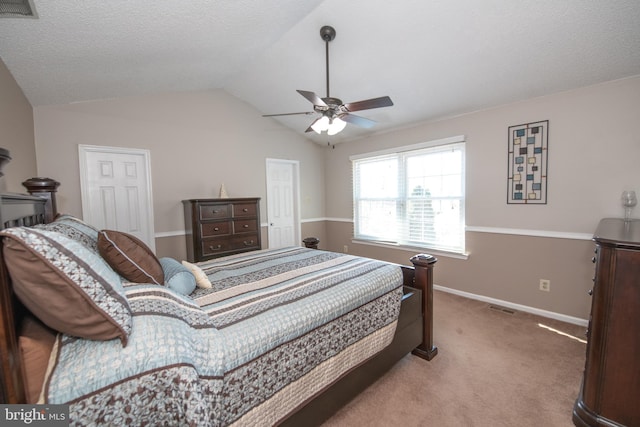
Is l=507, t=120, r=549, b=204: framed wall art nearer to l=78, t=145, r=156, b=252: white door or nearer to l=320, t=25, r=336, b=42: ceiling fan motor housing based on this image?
l=320, t=25, r=336, b=42: ceiling fan motor housing

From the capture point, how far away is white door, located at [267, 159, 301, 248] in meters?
4.67

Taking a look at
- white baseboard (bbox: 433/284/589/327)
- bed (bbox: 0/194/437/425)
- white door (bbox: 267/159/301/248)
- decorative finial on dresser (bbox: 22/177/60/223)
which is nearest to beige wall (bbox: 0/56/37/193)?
decorative finial on dresser (bbox: 22/177/60/223)

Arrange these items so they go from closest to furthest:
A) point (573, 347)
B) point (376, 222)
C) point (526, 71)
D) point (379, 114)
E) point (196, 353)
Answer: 1. point (196, 353)
2. point (573, 347)
3. point (526, 71)
4. point (379, 114)
5. point (376, 222)

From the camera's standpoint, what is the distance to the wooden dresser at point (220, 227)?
3371mm

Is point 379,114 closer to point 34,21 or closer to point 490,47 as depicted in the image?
point 490,47

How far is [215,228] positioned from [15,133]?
190 cm

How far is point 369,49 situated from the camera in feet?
8.71

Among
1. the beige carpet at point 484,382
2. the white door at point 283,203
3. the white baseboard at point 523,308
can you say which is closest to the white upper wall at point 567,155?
the white baseboard at point 523,308

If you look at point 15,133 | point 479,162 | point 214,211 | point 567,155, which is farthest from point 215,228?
point 567,155

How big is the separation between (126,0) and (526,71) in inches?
128

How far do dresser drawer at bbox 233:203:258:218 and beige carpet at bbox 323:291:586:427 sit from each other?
2588 mm

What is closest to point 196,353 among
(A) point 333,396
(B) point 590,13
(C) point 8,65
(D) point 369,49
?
(A) point 333,396

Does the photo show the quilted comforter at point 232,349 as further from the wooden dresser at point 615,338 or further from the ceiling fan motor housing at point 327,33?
the ceiling fan motor housing at point 327,33

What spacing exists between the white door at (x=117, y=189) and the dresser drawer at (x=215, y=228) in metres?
0.70
